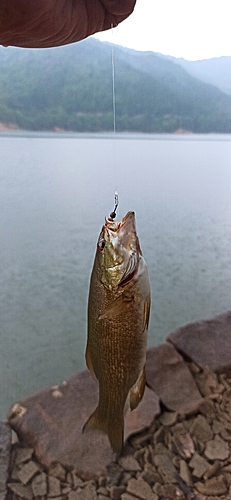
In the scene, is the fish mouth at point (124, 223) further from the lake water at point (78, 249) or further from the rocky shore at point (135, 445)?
the rocky shore at point (135, 445)

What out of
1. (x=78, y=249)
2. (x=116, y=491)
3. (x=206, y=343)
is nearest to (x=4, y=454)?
(x=116, y=491)

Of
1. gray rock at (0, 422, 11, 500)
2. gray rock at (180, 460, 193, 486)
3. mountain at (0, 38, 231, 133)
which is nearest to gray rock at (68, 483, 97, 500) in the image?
gray rock at (0, 422, 11, 500)

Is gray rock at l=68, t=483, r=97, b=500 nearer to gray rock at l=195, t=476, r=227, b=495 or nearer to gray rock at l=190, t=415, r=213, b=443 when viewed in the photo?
gray rock at l=195, t=476, r=227, b=495

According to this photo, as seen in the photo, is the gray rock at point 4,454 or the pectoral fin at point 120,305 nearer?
the pectoral fin at point 120,305

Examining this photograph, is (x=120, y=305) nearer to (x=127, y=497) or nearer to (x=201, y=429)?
(x=127, y=497)

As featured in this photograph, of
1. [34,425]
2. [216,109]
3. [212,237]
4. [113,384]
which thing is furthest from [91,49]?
[113,384]

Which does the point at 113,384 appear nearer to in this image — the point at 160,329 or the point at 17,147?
the point at 160,329

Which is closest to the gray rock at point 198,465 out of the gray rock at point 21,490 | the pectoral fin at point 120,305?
the gray rock at point 21,490

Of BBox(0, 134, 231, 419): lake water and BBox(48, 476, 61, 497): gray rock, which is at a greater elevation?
BBox(0, 134, 231, 419): lake water
